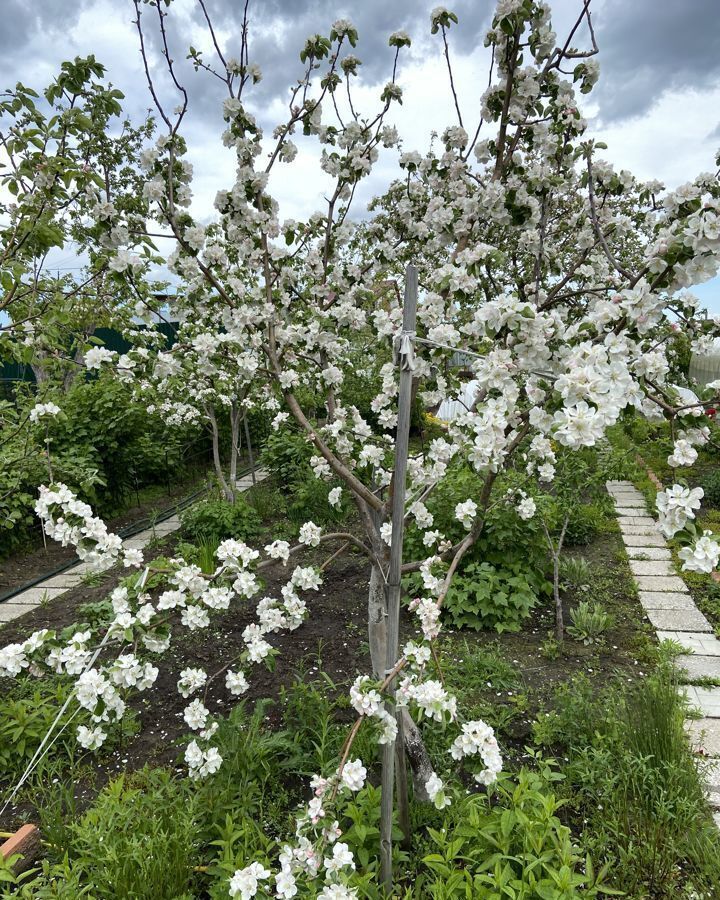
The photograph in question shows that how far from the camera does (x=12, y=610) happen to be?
420 centimetres

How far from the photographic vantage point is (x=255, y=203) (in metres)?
2.62

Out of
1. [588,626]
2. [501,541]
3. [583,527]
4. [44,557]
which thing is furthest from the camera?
[44,557]

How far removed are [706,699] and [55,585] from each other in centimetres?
464

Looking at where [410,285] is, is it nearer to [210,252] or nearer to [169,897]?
[210,252]

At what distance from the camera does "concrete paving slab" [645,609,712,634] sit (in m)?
3.63

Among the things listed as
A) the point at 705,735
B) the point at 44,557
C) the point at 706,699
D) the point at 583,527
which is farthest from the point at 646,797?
the point at 44,557

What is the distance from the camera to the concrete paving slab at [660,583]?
165 inches

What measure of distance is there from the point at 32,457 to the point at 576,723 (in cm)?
395

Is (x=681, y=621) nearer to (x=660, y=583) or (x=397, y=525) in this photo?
(x=660, y=583)

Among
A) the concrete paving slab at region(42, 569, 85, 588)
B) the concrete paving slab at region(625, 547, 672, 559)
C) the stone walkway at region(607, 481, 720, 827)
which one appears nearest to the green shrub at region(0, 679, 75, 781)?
the concrete paving slab at region(42, 569, 85, 588)

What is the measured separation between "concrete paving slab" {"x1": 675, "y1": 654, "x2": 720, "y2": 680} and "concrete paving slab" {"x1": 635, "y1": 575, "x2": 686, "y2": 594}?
3.09 feet

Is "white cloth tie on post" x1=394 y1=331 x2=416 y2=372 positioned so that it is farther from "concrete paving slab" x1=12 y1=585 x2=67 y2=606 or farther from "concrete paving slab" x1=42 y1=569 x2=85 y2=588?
"concrete paving slab" x1=42 y1=569 x2=85 y2=588

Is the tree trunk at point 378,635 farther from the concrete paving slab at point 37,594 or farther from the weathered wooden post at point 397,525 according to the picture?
the concrete paving slab at point 37,594

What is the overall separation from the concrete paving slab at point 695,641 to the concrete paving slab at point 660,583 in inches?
25.6
